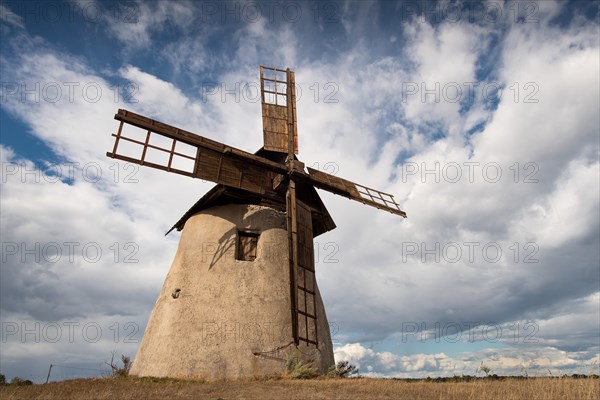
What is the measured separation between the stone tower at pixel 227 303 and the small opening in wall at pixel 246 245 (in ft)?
0.13

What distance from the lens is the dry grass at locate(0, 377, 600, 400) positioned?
32.8 feet

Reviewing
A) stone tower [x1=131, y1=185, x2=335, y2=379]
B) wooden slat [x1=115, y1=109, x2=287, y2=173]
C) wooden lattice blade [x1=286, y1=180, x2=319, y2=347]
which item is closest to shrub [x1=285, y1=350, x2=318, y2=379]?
stone tower [x1=131, y1=185, x2=335, y2=379]

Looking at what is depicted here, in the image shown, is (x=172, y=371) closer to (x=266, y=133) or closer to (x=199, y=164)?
(x=199, y=164)

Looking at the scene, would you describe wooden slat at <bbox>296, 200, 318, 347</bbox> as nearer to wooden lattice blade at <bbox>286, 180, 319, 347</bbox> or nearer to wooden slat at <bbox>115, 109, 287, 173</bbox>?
wooden lattice blade at <bbox>286, 180, 319, 347</bbox>

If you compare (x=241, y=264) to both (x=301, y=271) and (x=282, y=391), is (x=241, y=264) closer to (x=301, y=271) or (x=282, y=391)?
Result: (x=301, y=271)

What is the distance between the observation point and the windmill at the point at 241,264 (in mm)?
13633

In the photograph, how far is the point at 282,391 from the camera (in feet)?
34.3

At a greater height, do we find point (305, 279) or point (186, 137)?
point (186, 137)

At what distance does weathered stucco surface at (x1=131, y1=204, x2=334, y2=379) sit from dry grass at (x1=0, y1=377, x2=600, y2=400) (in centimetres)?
112

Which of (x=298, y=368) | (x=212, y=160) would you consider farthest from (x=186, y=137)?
(x=298, y=368)

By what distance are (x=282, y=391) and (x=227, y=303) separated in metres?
4.74

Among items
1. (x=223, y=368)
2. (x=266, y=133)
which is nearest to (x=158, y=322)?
(x=223, y=368)

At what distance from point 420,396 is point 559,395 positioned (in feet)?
11.3

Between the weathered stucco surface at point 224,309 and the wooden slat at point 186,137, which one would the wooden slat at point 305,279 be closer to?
the weathered stucco surface at point 224,309
